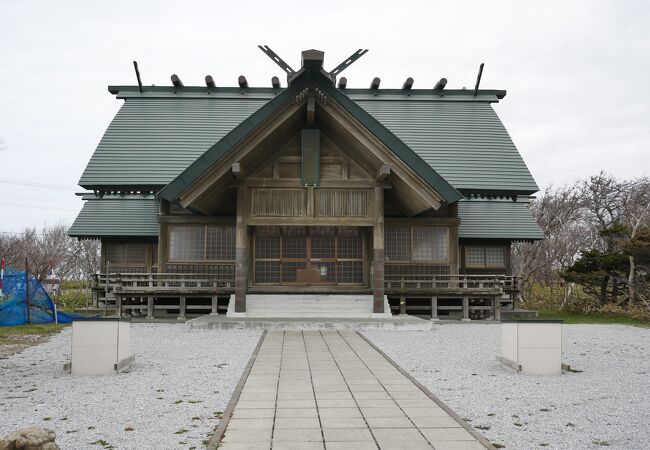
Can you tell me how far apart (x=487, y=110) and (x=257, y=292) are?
14818 mm

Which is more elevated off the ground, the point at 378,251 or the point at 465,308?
the point at 378,251

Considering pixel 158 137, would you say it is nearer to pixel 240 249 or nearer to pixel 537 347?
pixel 240 249

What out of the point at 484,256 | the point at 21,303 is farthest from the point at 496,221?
the point at 21,303

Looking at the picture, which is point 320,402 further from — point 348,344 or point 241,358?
point 348,344

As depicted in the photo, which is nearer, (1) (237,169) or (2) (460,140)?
(1) (237,169)

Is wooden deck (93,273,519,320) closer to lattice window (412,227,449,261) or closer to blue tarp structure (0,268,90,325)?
lattice window (412,227,449,261)

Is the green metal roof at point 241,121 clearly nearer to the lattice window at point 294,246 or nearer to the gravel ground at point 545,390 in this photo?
the lattice window at point 294,246

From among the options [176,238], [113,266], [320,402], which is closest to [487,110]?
[176,238]

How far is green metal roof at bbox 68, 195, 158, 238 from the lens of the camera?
20.5 metres

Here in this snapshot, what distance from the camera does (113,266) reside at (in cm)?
2114

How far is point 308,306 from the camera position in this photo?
57.5 ft

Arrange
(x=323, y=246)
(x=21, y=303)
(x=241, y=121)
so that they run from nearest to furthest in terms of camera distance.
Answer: (x=21, y=303) → (x=323, y=246) → (x=241, y=121)

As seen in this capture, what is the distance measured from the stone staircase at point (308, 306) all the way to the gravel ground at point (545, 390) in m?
3.40

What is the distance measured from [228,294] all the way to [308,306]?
3059mm
